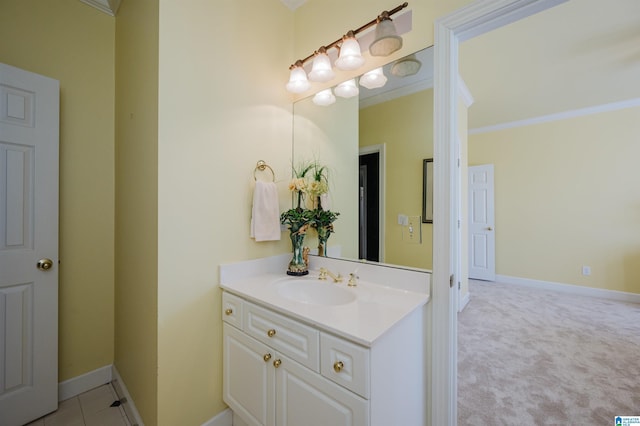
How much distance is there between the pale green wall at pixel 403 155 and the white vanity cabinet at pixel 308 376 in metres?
0.35

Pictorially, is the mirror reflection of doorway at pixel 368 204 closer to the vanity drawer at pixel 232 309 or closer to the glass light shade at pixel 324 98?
the glass light shade at pixel 324 98

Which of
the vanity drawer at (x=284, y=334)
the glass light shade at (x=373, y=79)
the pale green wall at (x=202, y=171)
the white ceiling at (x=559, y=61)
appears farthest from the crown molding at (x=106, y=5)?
the white ceiling at (x=559, y=61)

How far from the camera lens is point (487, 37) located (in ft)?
7.14

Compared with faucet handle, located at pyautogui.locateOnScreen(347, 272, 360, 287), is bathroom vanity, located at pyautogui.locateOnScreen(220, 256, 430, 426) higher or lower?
lower

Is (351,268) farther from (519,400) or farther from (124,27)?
(124,27)

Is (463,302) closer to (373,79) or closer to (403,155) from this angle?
(403,155)

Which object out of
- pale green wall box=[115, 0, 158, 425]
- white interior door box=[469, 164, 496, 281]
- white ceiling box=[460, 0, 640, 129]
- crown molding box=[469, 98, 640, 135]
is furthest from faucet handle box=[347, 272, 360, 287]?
crown molding box=[469, 98, 640, 135]

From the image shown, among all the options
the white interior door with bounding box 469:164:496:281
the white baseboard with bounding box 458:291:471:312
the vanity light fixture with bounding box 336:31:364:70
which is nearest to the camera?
the vanity light fixture with bounding box 336:31:364:70

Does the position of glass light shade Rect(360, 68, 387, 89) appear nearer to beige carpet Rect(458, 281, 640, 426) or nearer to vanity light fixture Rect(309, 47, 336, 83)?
vanity light fixture Rect(309, 47, 336, 83)

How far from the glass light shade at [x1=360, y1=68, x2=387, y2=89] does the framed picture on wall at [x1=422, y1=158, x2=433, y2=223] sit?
0.55 meters

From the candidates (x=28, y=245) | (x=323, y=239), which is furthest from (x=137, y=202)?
(x=323, y=239)

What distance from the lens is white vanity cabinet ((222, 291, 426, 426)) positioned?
844mm

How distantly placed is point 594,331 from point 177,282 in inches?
156

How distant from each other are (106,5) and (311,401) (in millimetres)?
2832
